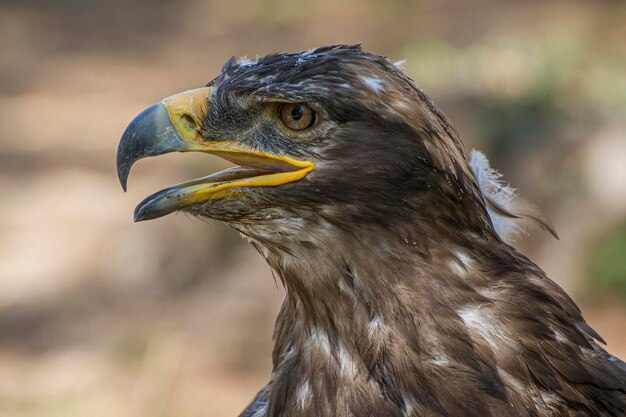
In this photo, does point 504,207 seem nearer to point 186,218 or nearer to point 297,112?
point 297,112

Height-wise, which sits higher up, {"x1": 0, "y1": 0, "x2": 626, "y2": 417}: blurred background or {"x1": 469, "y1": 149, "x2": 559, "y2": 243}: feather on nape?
{"x1": 0, "y1": 0, "x2": 626, "y2": 417}: blurred background

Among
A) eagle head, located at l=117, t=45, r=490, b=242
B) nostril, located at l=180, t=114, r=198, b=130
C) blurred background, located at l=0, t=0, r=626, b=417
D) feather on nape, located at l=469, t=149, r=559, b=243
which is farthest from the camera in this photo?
blurred background, located at l=0, t=0, r=626, b=417

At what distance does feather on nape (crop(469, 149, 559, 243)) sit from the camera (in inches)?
138

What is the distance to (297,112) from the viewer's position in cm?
311

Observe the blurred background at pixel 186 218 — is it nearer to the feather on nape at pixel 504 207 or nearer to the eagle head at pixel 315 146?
the feather on nape at pixel 504 207

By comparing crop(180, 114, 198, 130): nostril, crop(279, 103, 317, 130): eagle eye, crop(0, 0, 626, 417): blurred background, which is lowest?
crop(279, 103, 317, 130): eagle eye

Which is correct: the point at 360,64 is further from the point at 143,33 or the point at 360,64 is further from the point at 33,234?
the point at 143,33

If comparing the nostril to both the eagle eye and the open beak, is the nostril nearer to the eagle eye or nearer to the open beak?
the open beak

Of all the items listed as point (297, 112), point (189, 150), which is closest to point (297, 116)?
point (297, 112)

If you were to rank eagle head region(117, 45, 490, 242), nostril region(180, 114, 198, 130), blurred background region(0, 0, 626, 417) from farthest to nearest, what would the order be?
1. blurred background region(0, 0, 626, 417)
2. nostril region(180, 114, 198, 130)
3. eagle head region(117, 45, 490, 242)

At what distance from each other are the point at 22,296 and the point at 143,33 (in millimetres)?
8779

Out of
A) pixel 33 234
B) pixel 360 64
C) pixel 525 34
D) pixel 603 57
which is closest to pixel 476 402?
pixel 360 64

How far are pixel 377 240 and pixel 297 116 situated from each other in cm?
42

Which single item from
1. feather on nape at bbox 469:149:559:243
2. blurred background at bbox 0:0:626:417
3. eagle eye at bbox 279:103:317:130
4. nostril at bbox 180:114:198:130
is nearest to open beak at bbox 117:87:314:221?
A: nostril at bbox 180:114:198:130
